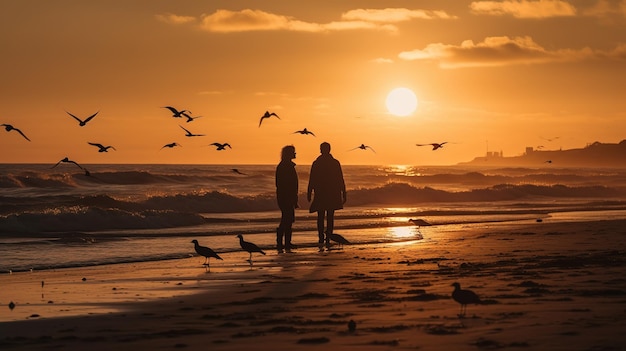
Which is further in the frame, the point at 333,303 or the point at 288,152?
the point at 288,152

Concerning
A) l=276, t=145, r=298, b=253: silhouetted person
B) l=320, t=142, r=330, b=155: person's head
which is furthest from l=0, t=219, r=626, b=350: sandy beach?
l=320, t=142, r=330, b=155: person's head

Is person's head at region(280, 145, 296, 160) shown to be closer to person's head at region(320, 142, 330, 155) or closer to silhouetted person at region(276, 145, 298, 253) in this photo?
silhouetted person at region(276, 145, 298, 253)

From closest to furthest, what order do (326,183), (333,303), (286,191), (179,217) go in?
1. (333,303)
2. (286,191)
3. (326,183)
4. (179,217)

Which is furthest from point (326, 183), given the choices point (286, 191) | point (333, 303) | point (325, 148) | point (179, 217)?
point (179, 217)

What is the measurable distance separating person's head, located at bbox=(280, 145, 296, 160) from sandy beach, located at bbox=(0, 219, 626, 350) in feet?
9.38

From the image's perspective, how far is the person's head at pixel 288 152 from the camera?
827 inches

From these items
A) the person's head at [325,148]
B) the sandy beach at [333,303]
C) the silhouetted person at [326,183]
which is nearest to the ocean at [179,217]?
the silhouetted person at [326,183]

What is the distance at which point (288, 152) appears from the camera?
2102 cm

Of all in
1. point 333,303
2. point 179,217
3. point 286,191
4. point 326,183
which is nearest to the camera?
point 333,303

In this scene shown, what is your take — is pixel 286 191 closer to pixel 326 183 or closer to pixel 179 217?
pixel 326 183

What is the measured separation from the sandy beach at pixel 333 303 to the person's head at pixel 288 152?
286 centimetres

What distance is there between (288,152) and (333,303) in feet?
32.6

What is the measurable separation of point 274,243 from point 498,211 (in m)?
22.5

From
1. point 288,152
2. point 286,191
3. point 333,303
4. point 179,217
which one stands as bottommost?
point 333,303
